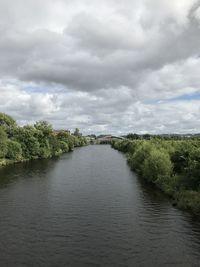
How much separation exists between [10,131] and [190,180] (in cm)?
7797

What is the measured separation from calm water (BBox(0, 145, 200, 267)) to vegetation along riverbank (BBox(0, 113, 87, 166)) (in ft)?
126

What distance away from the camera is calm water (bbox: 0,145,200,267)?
23.9 m

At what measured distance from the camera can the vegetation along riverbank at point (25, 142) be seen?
87.2 metres

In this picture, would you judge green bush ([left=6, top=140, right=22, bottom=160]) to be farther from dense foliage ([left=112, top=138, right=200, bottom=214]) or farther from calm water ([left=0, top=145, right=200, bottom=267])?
dense foliage ([left=112, top=138, right=200, bottom=214])

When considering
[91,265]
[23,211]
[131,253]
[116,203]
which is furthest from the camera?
[116,203]

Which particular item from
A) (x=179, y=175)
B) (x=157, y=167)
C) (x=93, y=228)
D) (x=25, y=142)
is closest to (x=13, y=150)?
(x=25, y=142)

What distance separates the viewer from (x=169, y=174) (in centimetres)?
4928

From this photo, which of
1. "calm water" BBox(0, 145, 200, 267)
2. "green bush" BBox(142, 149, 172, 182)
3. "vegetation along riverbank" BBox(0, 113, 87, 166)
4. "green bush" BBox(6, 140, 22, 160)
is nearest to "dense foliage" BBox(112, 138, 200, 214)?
"green bush" BBox(142, 149, 172, 182)

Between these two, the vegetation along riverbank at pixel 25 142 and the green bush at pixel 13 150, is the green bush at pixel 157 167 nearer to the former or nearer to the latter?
the vegetation along riverbank at pixel 25 142

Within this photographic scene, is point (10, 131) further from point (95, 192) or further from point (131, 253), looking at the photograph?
point (131, 253)

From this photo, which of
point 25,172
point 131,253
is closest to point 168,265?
point 131,253

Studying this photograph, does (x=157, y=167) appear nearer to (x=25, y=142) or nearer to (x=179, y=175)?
(x=179, y=175)

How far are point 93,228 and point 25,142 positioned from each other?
236 ft

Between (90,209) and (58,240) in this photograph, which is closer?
(58,240)
